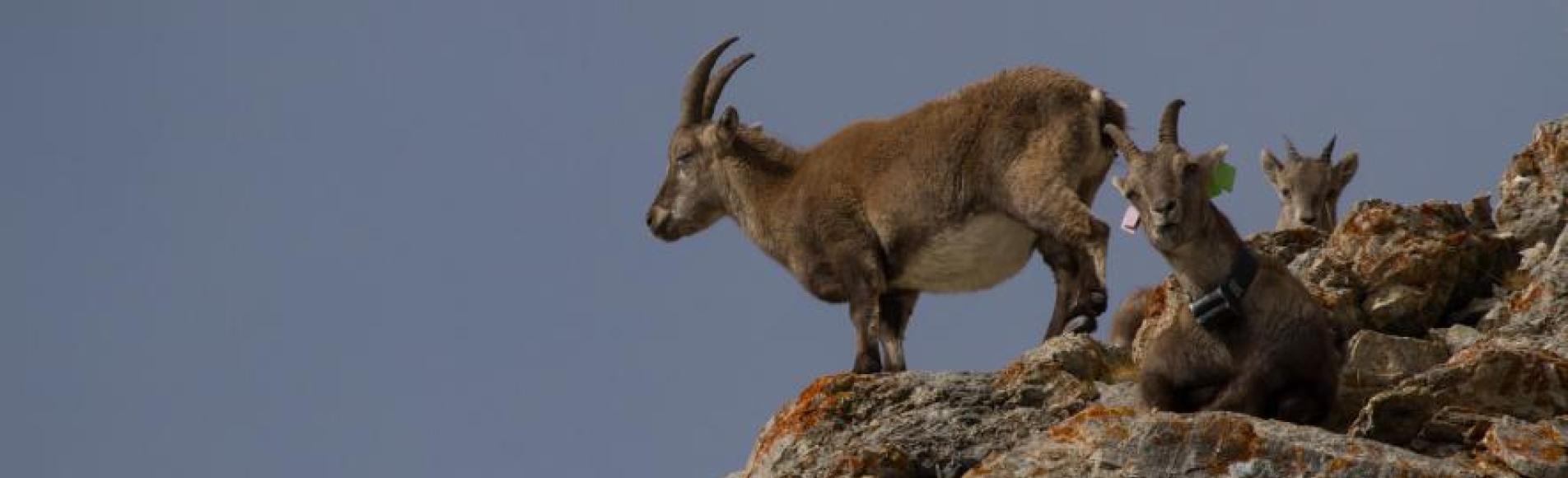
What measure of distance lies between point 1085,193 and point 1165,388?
4.30m

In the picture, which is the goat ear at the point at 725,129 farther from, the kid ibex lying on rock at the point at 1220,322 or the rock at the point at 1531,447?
the rock at the point at 1531,447

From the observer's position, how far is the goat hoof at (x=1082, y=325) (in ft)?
55.8

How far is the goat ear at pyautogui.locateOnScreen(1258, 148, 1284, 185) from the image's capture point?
26719 millimetres

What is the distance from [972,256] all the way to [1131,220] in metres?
3.70

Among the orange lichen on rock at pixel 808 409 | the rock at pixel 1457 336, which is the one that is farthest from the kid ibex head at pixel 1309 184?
the orange lichen on rock at pixel 808 409

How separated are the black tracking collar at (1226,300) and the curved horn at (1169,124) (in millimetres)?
810

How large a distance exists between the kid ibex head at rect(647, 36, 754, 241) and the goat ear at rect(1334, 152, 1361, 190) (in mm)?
8141

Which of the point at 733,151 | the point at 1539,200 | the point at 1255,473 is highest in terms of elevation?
the point at 733,151

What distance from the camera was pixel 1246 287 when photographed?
13.7 m

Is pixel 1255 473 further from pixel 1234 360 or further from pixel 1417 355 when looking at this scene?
pixel 1417 355

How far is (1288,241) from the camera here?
18.4 metres

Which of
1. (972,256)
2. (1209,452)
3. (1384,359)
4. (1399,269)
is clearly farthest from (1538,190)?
(1209,452)

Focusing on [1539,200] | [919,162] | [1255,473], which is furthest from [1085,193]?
[1255,473]

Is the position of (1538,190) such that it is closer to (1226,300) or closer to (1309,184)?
(1226,300)
